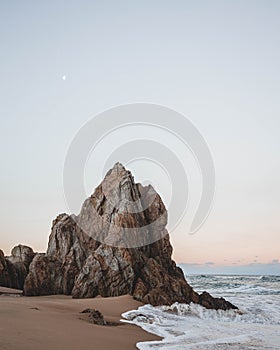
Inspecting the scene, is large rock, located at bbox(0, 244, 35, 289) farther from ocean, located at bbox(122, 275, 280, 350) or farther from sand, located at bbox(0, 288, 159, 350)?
sand, located at bbox(0, 288, 159, 350)

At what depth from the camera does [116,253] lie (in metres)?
24.5

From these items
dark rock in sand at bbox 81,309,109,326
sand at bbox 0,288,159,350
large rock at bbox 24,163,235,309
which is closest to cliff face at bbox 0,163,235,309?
large rock at bbox 24,163,235,309

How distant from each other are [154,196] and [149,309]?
11.6 m

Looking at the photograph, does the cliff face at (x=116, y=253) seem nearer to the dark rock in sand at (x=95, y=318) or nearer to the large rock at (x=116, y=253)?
the large rock at (x=116, y=253)

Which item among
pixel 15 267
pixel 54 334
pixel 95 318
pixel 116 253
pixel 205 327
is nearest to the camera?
pixel 54 334

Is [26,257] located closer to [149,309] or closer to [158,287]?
[158,287]

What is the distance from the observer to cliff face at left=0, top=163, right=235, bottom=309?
23.4m

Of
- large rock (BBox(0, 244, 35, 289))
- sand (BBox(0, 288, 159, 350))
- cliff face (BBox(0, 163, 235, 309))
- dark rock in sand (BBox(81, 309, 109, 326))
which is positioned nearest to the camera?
sand (BBox(0, 288, 159, 350))

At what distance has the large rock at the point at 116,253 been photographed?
76.9 ft

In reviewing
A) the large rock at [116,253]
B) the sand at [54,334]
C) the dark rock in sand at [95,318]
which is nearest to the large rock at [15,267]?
the large rock at [116,253]

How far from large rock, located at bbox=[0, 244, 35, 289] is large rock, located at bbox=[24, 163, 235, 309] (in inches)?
175

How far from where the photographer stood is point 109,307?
18.0 metres

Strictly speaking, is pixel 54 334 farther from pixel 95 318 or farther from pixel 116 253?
pixel 116 253

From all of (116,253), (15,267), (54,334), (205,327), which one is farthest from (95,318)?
(15,267)
